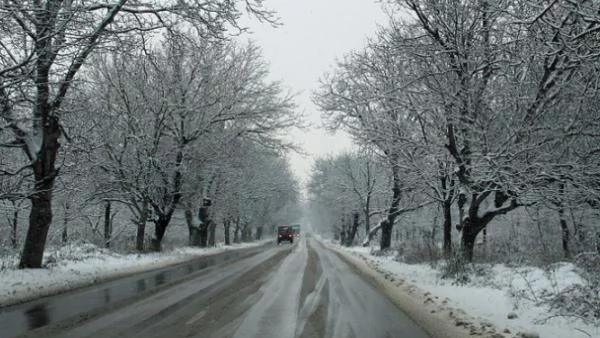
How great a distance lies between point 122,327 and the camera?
897 centimetres

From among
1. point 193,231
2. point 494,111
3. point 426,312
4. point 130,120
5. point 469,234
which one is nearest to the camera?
point 426,312

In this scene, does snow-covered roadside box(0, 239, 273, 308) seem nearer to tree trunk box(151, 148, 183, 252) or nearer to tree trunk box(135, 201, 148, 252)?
tree trunk box(135, 201, 148, 252)

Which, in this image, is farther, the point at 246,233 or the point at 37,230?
the point at 246,233

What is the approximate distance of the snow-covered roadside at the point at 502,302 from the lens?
8.63 meters

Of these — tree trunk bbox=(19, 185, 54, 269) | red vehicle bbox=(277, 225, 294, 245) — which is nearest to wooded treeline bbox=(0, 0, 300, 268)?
tree trunk bbox=(19, 185, 54, 269)

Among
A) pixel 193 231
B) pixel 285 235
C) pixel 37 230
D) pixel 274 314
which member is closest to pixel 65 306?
pixel 274 314

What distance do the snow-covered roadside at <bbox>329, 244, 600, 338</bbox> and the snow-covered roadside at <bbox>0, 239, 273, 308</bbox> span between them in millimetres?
8694

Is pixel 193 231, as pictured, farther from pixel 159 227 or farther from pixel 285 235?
pixel 285 235

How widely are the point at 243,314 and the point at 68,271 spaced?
9.04 m

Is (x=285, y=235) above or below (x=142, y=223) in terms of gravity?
below

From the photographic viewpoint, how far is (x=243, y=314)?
1041 cm

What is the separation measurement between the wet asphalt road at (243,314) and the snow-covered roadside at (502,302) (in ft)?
3.14

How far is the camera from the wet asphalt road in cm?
869

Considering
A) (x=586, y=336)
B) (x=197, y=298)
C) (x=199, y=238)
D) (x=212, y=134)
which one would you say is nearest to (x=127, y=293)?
(x=197, y=298)
